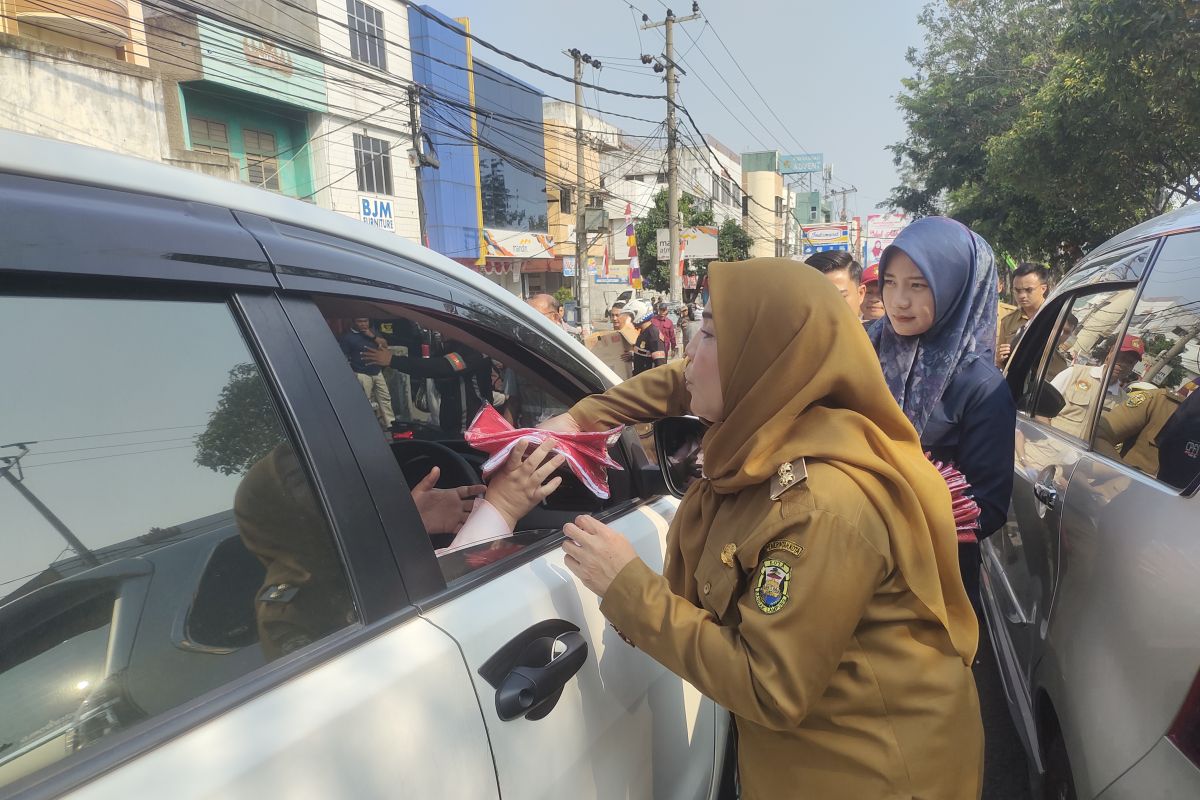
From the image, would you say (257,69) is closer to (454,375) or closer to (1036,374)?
(454,375)

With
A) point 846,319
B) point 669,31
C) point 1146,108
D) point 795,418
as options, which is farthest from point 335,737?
point 669,31

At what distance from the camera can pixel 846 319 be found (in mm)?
1179

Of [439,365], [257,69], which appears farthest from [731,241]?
[439,365]

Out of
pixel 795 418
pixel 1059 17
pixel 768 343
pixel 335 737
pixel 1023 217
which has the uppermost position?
pixel 1059 17

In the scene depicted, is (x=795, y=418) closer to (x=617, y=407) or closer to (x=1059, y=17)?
(x=617, y=407)

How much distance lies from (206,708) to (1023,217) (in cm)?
1920

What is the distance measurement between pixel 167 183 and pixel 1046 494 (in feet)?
7.49

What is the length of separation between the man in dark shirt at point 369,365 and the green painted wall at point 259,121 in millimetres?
17756

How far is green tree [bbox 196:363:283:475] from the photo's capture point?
0.95m

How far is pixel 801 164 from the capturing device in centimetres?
6744

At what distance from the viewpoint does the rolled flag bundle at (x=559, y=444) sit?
1.50 meters

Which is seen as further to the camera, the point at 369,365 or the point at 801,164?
the point at 801,164

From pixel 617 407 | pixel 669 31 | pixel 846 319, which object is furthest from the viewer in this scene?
pixel 669 31

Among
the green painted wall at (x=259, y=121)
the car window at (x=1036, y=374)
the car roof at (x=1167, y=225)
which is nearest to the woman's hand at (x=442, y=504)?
the car roof at (x=1167, y=225)
